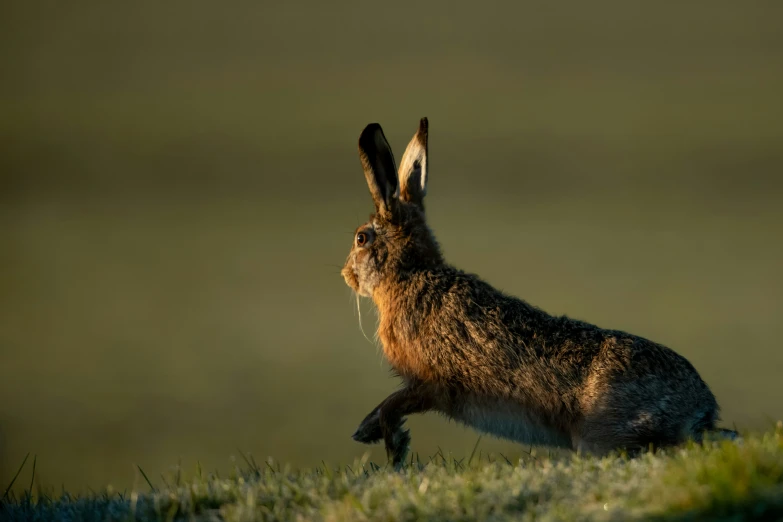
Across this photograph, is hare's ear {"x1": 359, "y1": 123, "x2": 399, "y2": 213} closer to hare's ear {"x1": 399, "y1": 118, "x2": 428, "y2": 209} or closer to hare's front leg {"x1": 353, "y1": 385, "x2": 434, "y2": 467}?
hare's ear {"x1": 399, "y1": 118, "x2": 428, "y2": 209}

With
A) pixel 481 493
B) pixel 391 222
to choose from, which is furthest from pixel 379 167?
pixel 481 493

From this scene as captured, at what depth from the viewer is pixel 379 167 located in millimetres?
9766

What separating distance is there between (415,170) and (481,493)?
508 cm

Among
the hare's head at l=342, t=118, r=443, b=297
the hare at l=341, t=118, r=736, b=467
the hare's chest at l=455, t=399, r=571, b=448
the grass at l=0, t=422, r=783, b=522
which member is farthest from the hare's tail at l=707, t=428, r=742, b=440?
the hare's head at l=342, t=118, r=443, b=297

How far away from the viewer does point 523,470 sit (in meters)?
6.34

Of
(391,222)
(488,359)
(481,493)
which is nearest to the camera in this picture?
(481,493)

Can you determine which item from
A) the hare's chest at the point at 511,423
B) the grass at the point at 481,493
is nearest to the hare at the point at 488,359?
A: the hare's chest at the point at 511,423

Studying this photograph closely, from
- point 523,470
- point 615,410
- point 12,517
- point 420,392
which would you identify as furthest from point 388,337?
point 12,517

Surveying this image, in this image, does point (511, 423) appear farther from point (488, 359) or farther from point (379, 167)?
point (379, 167)

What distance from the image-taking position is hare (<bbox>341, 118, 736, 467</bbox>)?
7.95 metres

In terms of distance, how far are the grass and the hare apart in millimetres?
773

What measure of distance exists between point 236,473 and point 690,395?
13.1 feet

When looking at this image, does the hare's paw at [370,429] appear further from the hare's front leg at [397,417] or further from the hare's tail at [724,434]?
the hare's tail at [724,434]

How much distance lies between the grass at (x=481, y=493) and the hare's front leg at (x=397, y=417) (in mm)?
1312
